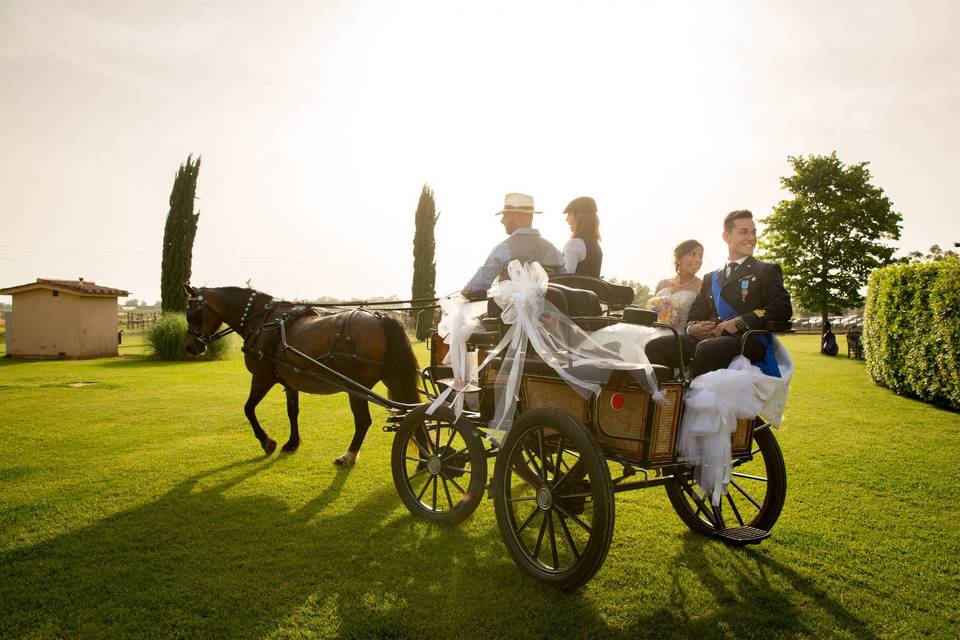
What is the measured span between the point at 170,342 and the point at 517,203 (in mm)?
18336

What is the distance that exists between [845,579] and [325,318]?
4.88 m

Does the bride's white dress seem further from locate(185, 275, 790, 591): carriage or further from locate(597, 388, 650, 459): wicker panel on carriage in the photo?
locate(597, 388, 650, 459): wicker panel on carriage

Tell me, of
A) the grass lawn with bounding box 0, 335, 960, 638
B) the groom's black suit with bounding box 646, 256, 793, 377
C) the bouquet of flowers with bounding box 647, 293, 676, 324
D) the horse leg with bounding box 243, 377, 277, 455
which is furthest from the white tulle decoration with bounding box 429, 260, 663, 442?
the horse leg with bounding box 243, 377, 277, 455

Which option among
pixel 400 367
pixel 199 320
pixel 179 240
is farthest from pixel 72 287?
pixel 400 367

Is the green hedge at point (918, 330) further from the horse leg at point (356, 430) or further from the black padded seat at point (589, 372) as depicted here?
the horse leg at point (356, 430)

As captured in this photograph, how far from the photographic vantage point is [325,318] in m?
5.87

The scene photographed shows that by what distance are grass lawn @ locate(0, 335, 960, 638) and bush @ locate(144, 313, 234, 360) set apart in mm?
13018

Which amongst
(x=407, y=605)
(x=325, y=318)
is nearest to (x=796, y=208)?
(x=325, y=318)

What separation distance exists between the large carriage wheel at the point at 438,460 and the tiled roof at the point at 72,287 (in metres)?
21.9

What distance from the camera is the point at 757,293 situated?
3400 millimetres

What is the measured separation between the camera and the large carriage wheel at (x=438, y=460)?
378 centimetres

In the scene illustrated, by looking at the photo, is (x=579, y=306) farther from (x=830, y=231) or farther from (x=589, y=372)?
(x=830, y=231)

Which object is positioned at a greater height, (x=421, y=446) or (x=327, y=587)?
(x=421, y=446)

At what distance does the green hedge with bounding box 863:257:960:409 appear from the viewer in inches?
350
